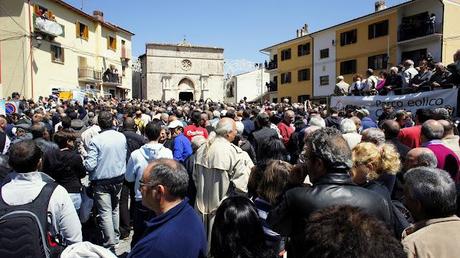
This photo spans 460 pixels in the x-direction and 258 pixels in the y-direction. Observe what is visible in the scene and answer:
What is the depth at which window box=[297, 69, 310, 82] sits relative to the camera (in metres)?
41.8

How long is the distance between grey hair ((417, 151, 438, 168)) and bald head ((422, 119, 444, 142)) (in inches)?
48.5

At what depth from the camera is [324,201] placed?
98.9 inches

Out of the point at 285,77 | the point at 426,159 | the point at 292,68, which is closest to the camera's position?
the point at 426,159

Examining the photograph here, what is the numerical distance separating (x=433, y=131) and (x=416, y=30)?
2751 centimetres

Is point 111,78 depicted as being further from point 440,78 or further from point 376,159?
point 376,159

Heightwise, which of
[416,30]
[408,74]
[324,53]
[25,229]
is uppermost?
[416,30]

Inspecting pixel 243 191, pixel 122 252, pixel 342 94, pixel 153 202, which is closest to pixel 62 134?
pixel 122 252

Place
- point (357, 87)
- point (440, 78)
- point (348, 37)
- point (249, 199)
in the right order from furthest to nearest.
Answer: point (348, 37), point (357, 87), point (440, 78), point (249, 199)

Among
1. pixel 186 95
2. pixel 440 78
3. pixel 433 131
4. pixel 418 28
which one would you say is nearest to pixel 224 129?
pixel 433 131

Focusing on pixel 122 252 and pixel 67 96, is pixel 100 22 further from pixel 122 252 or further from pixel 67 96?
pixel 122 252

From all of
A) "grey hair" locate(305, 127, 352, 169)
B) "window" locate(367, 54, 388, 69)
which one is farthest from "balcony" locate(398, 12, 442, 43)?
"grey hair" locate(305, 127, 352, 169)

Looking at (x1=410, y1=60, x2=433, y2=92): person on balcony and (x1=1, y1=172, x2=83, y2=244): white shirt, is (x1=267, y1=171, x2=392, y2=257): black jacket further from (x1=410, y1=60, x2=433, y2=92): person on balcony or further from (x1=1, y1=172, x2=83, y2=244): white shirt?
(x1=410, y1=60, x2=433, y2=92): person on balcony

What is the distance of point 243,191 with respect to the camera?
4.36 meters

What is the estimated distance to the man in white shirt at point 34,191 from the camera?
10.4 ft
